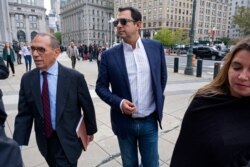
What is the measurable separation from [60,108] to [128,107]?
0.67 meters

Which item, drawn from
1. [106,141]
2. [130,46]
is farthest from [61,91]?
[106,141]

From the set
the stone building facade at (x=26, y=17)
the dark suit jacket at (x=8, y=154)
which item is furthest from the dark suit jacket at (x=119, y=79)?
the stone building facade at (x=26, y=17)

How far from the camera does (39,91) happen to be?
2.27 m

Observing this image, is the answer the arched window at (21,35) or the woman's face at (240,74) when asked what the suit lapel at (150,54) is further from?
the arched window at (21,35)

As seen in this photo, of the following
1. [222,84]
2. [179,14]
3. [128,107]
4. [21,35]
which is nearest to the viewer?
[222,84]

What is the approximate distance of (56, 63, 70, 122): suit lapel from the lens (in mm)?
2289

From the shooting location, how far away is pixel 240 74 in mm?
1486

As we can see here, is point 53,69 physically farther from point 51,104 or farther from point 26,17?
point 26,17

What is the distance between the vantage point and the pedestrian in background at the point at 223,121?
1.42 meters

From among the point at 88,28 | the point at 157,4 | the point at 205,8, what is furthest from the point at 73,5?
the point at 205,8

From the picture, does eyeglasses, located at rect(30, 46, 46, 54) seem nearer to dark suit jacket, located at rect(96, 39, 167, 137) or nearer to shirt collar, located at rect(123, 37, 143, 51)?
dark suit jacket, located at rect(96, 39, 167, 137)

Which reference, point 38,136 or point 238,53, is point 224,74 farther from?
point 38,136

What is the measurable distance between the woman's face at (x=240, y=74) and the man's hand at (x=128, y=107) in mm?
948

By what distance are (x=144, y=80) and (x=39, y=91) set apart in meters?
1.04
